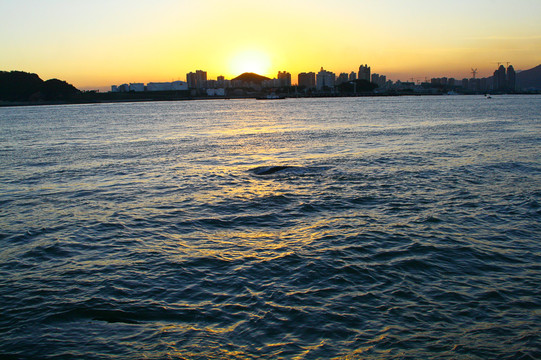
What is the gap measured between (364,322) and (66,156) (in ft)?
94.8

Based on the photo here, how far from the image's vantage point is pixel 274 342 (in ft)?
22.6

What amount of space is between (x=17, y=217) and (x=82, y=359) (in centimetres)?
1020

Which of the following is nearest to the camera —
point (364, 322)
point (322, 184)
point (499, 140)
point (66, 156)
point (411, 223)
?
point (364, 322)

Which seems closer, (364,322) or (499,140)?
(364,322)

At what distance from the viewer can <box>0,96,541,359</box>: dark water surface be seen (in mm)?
7008

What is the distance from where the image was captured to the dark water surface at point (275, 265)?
7008 millimetres

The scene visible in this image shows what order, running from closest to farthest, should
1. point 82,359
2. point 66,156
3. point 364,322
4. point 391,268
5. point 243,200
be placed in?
point 82,359 → point 364,322 → point 391,268 → point 243,200 → point 66,156

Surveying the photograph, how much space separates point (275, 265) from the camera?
1008cm

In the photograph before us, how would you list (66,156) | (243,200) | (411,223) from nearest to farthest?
(411,223) → (243,200) → (66,156)

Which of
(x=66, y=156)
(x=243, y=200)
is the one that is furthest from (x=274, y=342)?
(x=66, y=156)

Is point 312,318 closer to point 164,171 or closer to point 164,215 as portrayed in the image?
point 164,215

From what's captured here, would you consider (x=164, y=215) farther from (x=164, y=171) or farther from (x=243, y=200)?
(x=164, y=171)

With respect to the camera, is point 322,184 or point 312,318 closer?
point 312,318

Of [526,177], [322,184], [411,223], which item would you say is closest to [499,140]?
[526,177]
